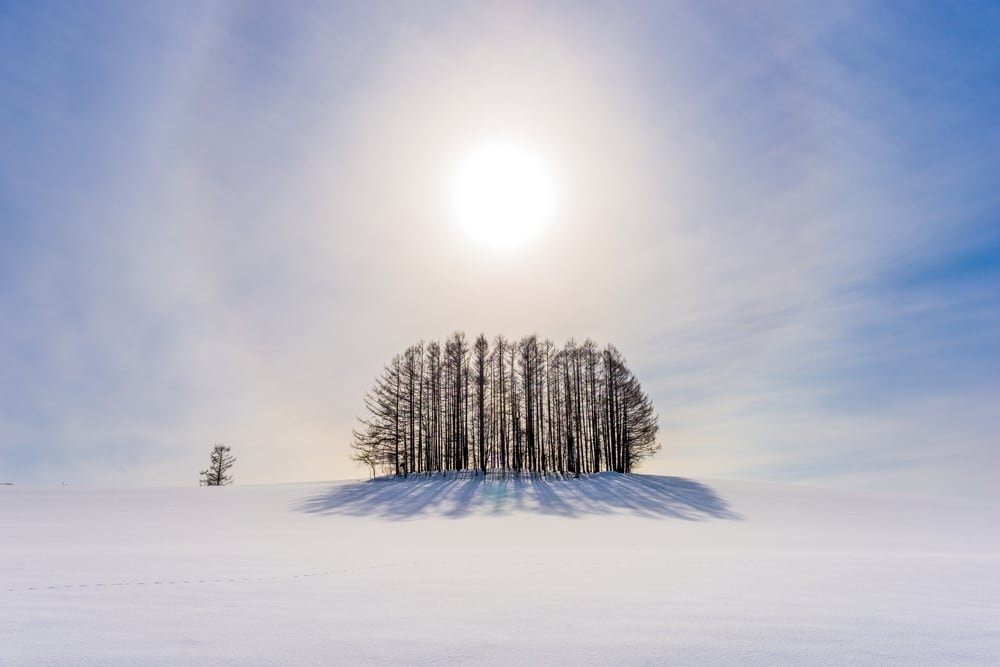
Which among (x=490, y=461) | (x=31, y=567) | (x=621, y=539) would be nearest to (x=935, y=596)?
(x=621, y=539)

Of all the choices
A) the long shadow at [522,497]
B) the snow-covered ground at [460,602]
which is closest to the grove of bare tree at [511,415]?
the long shadow at [522,497]

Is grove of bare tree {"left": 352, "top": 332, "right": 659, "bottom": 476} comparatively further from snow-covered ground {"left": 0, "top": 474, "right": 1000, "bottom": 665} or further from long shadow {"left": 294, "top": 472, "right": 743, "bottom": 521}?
snow-covered ground {"left": 0, "top": 474, "right": 1000, "bottom": 665}

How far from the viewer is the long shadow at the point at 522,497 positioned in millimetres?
21641

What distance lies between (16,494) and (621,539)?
2744 cm

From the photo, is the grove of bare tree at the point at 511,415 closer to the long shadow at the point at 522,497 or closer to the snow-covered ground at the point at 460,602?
the long shadow at the point at 522,497

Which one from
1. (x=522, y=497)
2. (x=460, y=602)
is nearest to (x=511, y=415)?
(x=522, y=497)

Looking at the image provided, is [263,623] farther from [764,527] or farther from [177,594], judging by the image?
[764,527]

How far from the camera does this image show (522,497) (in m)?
25.9

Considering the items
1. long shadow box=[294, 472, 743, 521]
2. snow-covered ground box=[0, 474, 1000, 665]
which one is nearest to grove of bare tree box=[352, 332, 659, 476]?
long shadow box=[294, 472, 743, 521]

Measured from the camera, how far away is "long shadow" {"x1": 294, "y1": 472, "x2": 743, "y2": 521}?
21641mm

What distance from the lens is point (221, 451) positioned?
5234 centimetres

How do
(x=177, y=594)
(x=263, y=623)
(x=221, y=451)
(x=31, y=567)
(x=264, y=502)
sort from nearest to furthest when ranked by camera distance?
(x=263, y=623)
(x=177, y=594)
(x=31, y=567)
(x=264, y=502)
(x=221, y=451)

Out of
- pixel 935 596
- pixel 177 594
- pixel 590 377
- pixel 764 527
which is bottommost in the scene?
pixel 764 527

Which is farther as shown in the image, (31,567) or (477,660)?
(31,567)
